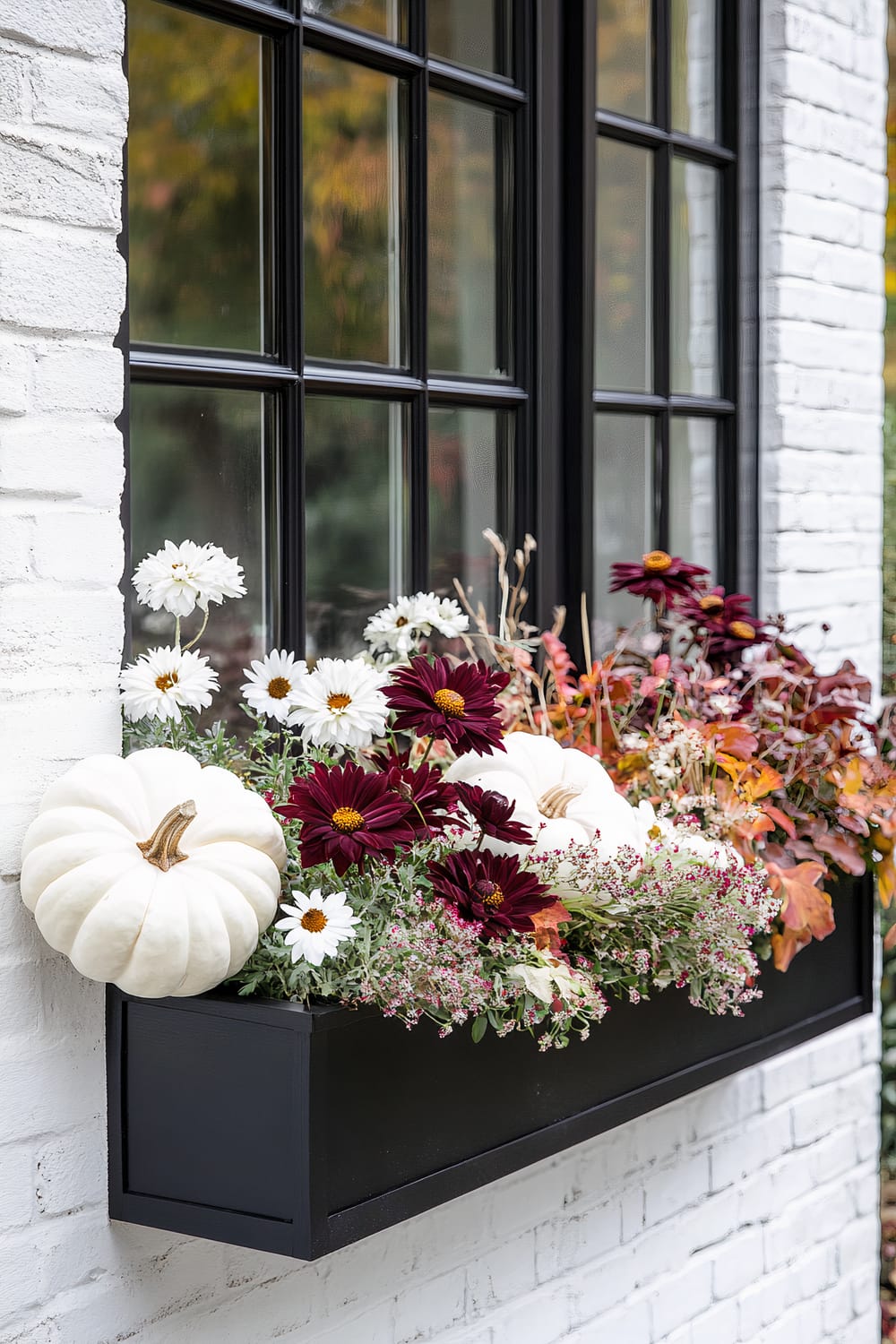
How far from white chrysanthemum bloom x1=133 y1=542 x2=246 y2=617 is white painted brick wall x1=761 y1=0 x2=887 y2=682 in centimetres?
129

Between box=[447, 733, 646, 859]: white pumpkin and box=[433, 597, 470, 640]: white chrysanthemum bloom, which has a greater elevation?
box=[433, 597, 470, 640]: white chrysanthemum bloom

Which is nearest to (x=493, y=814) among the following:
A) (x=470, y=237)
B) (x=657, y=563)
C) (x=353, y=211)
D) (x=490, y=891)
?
(x=490, y=891)

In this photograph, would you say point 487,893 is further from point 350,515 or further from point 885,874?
point 885,874

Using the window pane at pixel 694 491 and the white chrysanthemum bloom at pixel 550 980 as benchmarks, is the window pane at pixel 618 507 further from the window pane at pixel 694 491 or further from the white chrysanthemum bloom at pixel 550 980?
the white chrysanthemum bloom at pixel 550 980

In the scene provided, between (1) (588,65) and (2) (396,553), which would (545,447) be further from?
(1) (588,65)

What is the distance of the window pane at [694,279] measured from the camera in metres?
2.49

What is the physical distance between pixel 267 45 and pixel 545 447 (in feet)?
2.37

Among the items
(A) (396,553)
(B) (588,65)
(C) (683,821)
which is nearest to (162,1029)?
(C) (683,821)

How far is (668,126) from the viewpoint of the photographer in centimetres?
239

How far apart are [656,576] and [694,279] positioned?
Result: 74 cm

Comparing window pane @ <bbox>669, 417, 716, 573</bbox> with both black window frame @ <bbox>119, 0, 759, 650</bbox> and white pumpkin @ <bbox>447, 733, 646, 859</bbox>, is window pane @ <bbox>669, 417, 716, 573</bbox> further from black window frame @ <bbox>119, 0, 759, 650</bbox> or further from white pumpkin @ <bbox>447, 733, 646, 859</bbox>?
white pumpkin @ <bbox>447, 733, 646, 859</bbox>

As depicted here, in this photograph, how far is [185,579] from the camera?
154cm

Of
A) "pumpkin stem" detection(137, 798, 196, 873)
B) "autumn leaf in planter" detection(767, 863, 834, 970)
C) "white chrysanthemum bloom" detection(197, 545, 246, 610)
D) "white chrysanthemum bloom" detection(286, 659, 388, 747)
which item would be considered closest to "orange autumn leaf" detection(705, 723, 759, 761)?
"autumn leaf in planter" detection(767, 863, 834, 970)

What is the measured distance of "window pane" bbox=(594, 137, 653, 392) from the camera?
2334 millimetres
